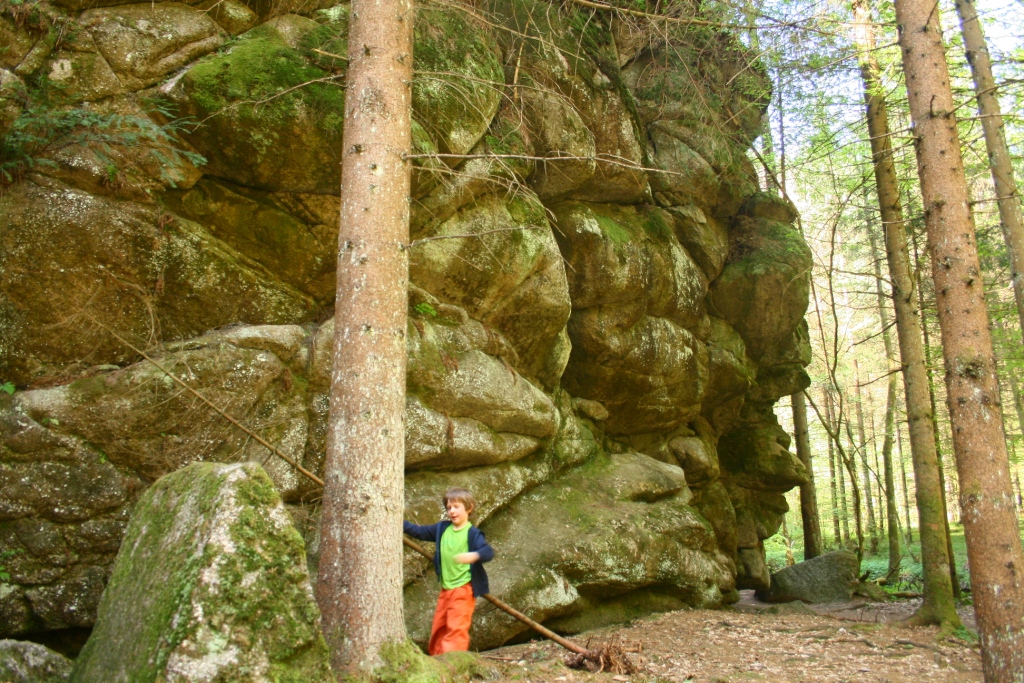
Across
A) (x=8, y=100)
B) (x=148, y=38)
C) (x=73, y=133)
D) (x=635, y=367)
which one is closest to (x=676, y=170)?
(x=635, y=367)

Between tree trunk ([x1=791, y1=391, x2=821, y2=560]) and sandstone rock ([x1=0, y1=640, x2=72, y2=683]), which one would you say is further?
tree trunk ([x1=791, y1=391, x2=821, y2=560])

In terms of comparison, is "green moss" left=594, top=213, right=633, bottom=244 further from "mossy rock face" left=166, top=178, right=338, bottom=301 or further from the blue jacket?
the blue jacket

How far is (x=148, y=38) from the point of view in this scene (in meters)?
Result: 7.04

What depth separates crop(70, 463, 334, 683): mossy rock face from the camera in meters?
3.04

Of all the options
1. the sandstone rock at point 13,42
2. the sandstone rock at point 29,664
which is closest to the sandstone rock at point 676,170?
the sandstone rock at point 13,42

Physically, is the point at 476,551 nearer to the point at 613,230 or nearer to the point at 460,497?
the point at 460,497

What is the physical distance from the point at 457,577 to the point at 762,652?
421 centimetres

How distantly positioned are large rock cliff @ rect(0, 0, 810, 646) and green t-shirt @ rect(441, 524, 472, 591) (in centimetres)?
159

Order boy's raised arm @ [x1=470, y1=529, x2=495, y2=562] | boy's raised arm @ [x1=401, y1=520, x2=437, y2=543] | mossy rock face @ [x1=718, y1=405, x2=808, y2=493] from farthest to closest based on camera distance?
mossy rock face @ [x1=718, y1=405, x2=808, y2=493]
boy's raised arm @ [x1=401, y1=520, x2=437, y2=543]
boy's raised arm @ [x1=470, y1=529, x2=495, y2=562]

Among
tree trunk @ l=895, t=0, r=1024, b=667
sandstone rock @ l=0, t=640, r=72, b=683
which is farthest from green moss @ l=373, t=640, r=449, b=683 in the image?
tree trunk @ l=895, t=0, r=1024, b=667

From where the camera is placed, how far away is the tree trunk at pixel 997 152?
32.6 ft

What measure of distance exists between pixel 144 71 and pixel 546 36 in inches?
251

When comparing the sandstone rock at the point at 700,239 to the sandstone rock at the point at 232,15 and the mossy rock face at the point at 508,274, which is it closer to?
the mossy rock face at the point at 508,274

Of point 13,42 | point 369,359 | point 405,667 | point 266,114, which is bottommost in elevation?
point 405,667
